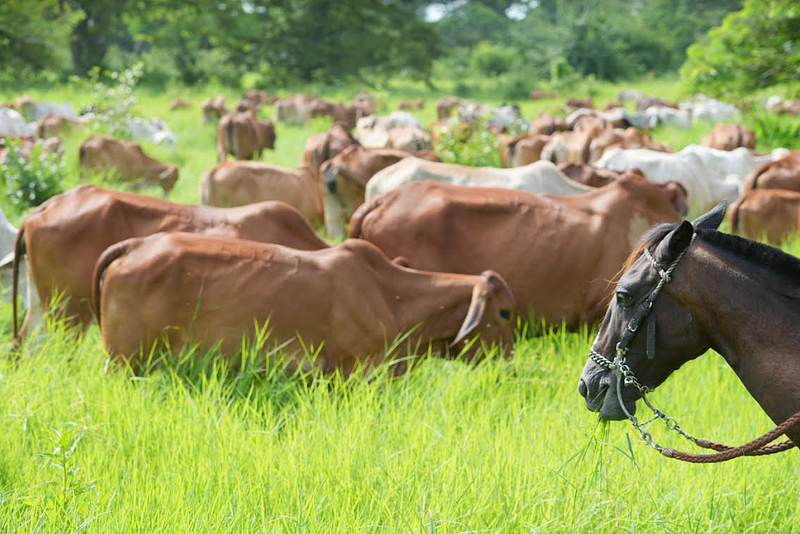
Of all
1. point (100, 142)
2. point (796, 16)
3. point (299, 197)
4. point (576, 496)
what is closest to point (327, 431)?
point (576, 496)

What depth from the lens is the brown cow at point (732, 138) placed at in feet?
50.3

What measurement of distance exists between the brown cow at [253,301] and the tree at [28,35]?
801 inches

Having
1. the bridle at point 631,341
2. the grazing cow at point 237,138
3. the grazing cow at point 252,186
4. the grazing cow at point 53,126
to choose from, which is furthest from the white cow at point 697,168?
the grazing cow at point 53,126

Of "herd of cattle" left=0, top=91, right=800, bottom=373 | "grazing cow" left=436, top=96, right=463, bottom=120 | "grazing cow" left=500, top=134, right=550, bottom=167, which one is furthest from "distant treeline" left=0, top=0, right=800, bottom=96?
"herd of cattle" left=0, top=91, right=800, bottom=373

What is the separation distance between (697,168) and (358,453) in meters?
8.68

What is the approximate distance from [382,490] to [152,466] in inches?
40.0

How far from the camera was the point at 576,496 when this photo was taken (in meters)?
3.30

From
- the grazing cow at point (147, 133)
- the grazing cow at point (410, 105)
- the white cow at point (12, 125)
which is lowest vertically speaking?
the grazing cow at point (410, 105)

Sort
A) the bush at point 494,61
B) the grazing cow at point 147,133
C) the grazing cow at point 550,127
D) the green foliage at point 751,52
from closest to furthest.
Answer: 1. the green foliage at point 751,52
2. the grazing cow at point 147,133
3. the grazing cow at point 550,127
4. the bush at point 494,61

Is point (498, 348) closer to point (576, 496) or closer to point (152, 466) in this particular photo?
point (576, 496)

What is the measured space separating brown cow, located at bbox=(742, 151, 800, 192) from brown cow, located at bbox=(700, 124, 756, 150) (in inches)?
197

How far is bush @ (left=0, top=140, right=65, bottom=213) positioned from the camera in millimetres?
9039

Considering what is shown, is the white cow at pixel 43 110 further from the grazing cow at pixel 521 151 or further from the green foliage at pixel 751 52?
the green foliage at pixel 751 52

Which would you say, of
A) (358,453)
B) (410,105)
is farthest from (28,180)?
(410,105)
